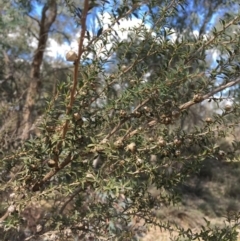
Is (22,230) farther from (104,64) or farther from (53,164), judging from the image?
(104,64)

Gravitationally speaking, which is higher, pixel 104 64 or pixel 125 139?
pixel 104 64

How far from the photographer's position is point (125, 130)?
1391 millimetres

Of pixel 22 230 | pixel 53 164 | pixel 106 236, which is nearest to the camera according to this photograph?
pixel 53 164

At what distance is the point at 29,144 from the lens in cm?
136

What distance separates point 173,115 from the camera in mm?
1406

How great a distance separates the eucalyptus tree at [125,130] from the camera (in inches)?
49.9

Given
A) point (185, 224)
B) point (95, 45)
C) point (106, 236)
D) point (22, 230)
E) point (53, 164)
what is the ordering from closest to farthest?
point (53, 164)
point (95, 45)
point (106, 236)
point (22, 230)
point (185, 224)

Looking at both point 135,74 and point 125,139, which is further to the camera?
point 135,74

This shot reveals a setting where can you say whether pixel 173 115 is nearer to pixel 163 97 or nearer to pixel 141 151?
pixel 163 97

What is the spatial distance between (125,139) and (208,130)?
0.32m

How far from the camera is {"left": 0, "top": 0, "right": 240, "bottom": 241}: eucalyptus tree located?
1.27 m

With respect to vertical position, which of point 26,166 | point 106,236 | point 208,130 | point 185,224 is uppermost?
point 208,130

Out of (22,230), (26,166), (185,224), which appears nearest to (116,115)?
(26,166)

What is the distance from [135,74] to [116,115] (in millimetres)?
168
